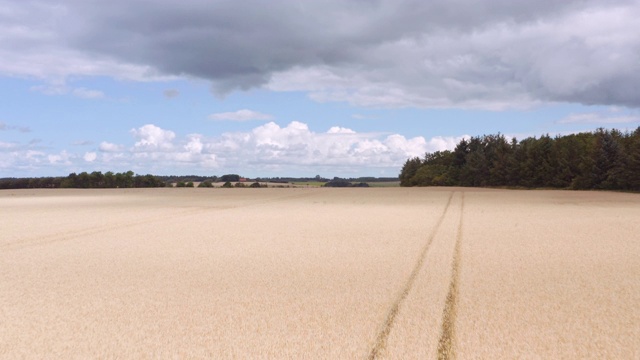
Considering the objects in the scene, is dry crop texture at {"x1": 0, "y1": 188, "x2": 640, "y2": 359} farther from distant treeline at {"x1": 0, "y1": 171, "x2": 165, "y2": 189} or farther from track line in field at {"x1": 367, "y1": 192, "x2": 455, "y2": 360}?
distant treeline at {"x1": 0, "y1": 171, "x2": 165, "y2": 189}

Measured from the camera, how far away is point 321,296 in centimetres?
→ 796

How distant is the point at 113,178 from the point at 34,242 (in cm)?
7055

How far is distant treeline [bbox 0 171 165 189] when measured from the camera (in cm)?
7906

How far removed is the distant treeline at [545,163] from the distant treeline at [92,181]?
44640 mm

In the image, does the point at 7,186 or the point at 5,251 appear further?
the point at 7,186

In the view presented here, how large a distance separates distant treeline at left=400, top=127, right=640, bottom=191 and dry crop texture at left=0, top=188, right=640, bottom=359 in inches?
1587

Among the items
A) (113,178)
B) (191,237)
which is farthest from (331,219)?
(113,178)

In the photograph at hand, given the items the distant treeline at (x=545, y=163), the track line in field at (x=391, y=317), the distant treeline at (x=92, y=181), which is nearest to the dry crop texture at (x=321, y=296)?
the track line in field at (x=391, y=317)

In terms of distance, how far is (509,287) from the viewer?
8523 mm

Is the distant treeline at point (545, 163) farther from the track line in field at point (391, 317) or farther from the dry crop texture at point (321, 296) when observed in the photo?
the track line in field at point (391, 317)

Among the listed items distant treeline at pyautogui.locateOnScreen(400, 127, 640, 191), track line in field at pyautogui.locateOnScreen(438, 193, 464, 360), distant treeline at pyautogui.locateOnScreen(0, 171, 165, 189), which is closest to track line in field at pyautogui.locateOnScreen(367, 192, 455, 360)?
track line in field at pyautogui.locateOnScreen(438, 193, 464, 360)

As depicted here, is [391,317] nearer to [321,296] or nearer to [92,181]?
[321,296]

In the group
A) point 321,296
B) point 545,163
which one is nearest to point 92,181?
point 545,163

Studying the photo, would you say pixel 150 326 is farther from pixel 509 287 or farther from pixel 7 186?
pixel 7 186
